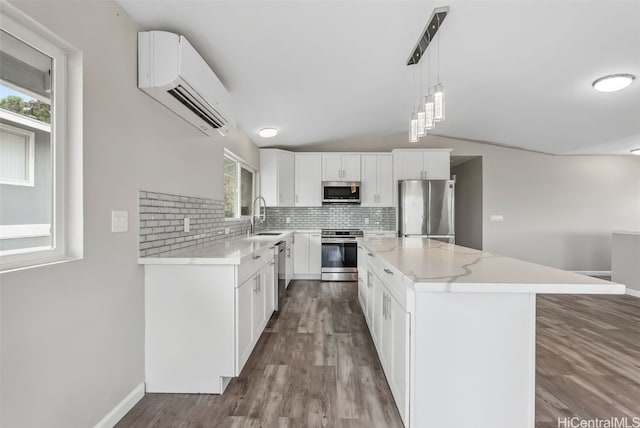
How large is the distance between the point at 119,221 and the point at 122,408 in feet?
3.36

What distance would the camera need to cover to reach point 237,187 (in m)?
4.05

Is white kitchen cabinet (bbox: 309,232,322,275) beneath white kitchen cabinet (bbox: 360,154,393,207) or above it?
beneath

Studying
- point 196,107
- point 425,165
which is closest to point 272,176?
point 425,165

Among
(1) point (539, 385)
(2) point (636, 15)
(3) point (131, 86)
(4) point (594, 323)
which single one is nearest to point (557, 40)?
(2) point (636, 15)

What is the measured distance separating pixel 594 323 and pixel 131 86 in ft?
15.0

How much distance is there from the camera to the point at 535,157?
539 centimetres

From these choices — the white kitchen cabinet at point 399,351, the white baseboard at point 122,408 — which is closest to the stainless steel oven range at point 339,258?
the white kitchen cabinet at point 399,351

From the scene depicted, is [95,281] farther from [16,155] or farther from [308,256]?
[308,256]

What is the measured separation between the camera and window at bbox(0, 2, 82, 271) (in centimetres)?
107

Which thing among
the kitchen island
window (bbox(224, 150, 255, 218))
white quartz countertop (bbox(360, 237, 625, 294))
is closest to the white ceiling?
window (bbox(224, 150, 255, 218))

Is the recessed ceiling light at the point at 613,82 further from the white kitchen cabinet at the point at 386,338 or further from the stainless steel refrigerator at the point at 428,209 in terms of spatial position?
the white kitchen cabinet at the point at 386,338

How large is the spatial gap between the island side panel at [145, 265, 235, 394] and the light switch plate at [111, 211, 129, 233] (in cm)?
32

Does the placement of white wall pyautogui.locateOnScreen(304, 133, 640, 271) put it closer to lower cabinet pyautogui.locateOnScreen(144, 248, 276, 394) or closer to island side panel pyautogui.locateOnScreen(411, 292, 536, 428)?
island side panel pyautogui.locateOnScreen(411, 292, 536, 428)

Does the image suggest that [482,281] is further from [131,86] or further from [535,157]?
[535,157]
